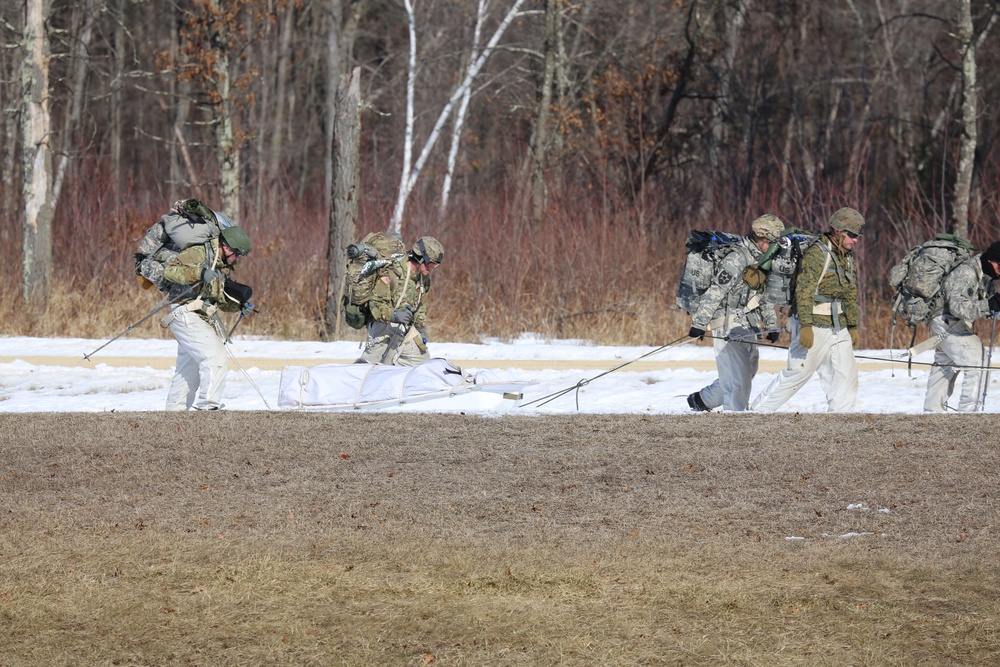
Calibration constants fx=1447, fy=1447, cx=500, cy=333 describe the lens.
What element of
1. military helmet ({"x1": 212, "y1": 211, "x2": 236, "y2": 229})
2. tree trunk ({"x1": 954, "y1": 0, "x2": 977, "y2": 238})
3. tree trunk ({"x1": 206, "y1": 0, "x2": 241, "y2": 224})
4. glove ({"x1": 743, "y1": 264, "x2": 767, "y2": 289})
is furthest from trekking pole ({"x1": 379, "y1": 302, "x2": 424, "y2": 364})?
tree trunk ({"x1": 206, "y1": 0, "x2": 241, "y2": 224})

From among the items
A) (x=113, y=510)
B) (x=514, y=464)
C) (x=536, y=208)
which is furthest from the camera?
(x=536, y=208)

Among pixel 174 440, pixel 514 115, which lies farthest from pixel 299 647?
pixel 514 115

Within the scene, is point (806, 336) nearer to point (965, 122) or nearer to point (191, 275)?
point (191, 275)

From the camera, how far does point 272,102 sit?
1517 inches

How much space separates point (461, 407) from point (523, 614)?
18.3 ft

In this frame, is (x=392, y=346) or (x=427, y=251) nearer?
(x=427, y=251)

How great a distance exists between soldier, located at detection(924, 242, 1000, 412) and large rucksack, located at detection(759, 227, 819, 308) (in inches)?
47.1

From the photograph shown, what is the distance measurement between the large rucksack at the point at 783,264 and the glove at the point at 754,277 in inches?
1.8

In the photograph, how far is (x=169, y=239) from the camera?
1082 centimetres

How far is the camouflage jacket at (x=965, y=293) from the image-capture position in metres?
11.0

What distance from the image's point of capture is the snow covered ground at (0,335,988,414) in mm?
12969

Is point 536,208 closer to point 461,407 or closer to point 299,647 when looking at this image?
point 461,407

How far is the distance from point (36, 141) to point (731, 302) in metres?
11.2

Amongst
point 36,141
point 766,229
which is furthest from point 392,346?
point 36,141
